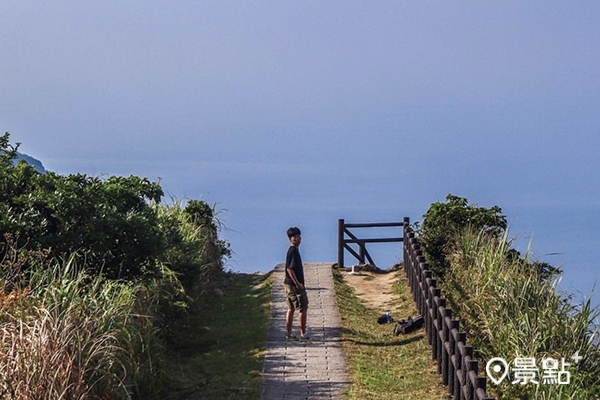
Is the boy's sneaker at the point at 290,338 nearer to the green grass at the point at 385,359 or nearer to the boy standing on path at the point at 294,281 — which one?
the boy standing on path at the point at 294,281

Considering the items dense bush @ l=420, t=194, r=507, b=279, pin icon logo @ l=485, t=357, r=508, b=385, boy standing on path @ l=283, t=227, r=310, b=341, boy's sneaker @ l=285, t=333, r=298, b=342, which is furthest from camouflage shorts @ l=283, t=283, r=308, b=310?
dense bush @ l=420, t=194, r=507, b=279

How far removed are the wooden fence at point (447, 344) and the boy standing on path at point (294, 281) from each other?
6.37 feet

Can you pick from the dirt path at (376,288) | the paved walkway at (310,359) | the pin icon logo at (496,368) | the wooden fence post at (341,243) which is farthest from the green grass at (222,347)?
the wooden fence post at (341,243)

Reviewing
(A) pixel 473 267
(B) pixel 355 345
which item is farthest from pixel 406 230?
(B) pixel 355 345

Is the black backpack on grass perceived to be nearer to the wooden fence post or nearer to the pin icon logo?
the pin icon logo

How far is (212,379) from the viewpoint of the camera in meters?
13.0

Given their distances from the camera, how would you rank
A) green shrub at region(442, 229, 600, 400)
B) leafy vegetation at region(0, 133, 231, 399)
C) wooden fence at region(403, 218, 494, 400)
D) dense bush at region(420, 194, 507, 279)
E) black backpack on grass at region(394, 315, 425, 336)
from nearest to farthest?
leafy vegetation at region(0, 133, 231, 399), wooden fence at region(403, 218, 494, 400), green shrub at region(442, 229, 600, 400), black backpack on grass at region(394, 315, 425, 336), dense bush at region(420, 194, 507, 279)

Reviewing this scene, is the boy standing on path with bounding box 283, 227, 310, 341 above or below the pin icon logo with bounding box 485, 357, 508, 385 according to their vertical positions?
above

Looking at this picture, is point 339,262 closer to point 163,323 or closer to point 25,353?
point 163,323

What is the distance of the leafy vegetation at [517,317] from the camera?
12.0m

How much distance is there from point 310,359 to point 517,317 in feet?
9.68

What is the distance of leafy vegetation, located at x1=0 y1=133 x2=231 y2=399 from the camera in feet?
31.2

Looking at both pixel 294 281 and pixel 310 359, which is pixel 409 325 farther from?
pixel 310 359

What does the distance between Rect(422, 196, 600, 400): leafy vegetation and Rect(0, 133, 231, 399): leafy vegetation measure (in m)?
4.50
